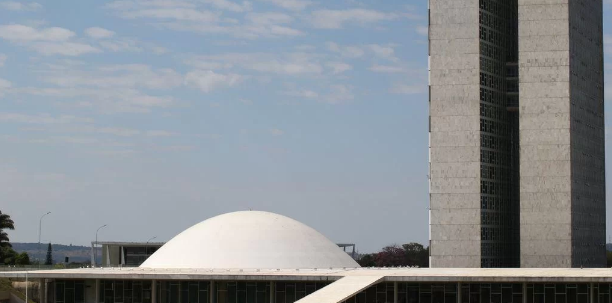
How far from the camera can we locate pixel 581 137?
14812cm

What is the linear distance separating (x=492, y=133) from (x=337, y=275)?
48.0 m

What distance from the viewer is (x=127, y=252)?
175m

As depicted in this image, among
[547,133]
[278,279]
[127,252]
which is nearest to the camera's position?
[278,279]

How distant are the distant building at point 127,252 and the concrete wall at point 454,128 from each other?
52.3 meters

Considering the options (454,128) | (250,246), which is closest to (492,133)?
(454,128)

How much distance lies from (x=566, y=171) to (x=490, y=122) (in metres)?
12.2

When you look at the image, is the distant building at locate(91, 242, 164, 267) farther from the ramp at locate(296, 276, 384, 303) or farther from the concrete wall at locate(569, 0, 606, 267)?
the ramp at locate(296, 276, 384, 303)

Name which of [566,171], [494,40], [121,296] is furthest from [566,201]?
[121,296]

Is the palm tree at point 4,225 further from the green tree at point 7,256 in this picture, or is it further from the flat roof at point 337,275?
the flat roof at point 337,275

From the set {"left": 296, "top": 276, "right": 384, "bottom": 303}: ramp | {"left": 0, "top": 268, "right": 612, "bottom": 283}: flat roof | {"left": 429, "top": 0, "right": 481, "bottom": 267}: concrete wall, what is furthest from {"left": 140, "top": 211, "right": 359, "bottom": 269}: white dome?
{"left": 296, "top": 276, "right": 384, "bottom": 303}: ramp

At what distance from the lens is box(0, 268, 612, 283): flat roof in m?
102

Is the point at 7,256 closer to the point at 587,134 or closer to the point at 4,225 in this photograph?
the point at 4,225

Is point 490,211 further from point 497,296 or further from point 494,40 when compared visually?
point 497,296

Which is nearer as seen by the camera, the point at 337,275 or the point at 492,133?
the point at 337,275
